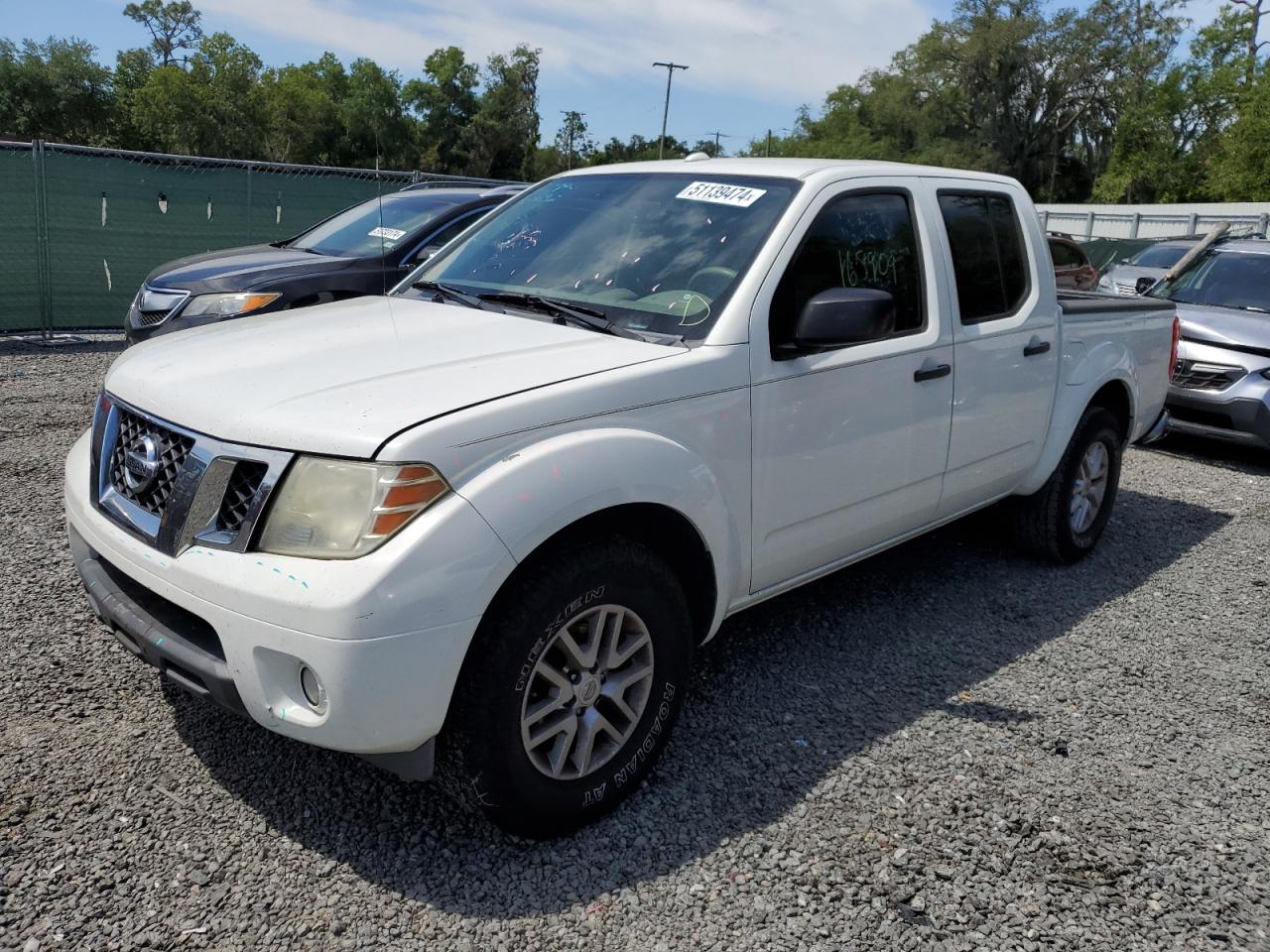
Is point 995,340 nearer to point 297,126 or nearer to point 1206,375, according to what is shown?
point 1206,375

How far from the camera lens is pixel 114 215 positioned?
1165 cm

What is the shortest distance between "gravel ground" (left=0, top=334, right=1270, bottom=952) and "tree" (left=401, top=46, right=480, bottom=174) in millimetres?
73677

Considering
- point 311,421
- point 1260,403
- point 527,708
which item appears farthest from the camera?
point 1260,403

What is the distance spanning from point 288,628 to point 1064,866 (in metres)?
2.18

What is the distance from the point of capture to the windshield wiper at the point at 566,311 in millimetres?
3211

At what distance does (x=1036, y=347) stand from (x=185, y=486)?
11.7ft

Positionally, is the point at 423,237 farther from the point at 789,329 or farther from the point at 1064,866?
the point at 1064,866

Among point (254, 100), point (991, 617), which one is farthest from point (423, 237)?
point (254, 100)

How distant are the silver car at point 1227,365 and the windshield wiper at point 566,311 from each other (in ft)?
20.9

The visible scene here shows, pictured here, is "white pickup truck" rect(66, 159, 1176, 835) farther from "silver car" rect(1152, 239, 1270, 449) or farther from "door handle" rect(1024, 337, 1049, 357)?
"silver car" rect(1152, 239, 1270, 449)

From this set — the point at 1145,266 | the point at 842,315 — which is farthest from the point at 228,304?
the point at 1145,266

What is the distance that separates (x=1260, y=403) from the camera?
24.9ft

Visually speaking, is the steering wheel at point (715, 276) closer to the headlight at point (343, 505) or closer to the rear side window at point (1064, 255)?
the headlight at point (343, 505)

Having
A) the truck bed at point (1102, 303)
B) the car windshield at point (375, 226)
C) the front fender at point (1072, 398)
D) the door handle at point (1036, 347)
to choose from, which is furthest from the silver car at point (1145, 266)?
the door handle at point (1036, 347)
